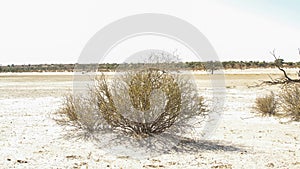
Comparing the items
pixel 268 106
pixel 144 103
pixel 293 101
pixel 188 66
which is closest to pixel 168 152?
A: pixel 144 103

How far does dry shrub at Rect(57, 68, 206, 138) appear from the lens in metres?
11.0

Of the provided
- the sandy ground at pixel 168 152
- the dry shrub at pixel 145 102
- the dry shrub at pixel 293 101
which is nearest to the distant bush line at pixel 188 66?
the dry shrub at pixel 145 102

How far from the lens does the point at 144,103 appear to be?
11.0 meters

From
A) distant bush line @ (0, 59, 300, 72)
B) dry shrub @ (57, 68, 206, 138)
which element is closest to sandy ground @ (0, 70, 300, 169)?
dry shrub @ (57, 68, 206, 138)

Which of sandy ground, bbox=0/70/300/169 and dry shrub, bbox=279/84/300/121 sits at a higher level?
dry shrub, bbox=279/84/300/121

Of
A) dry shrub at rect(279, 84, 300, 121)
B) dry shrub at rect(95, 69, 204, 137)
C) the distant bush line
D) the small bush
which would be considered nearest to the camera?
dry shrub at rect(95, 69, 204, 137)

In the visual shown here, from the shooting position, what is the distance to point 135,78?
36.3ft

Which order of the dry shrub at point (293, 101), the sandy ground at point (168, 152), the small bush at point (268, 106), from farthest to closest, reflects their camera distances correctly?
1. the small bush at point (268, 106)
2. the dry shrub at point (293, 101)
3. the sandy ground at point (168, 152)

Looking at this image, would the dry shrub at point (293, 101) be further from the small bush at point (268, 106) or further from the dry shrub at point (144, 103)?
the dry shrub at point (144, 103)

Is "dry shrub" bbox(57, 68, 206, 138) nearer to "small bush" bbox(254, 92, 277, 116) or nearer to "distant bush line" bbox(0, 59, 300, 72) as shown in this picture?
"distant bush line" bbox(0, 59, 300, 72)

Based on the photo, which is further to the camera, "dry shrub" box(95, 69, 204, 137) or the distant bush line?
the distant bush line

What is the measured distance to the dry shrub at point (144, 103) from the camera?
36.0 ft

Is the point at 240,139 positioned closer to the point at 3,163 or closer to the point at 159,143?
the point at 159,143

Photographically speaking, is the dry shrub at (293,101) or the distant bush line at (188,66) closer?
the distant bush line at (188,66)
